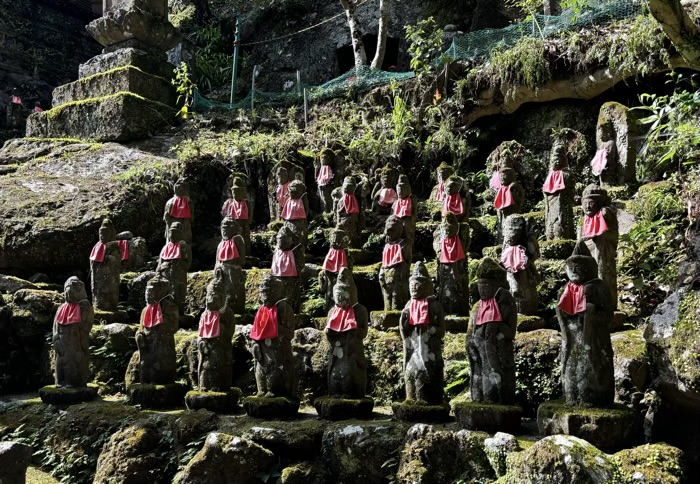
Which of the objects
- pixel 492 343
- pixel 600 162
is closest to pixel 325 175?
pixel 600 162

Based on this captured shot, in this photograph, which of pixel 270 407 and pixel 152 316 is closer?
pixel 270 407

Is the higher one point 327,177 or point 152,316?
point 327,177

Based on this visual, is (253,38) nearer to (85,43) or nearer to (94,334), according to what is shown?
(85,43)

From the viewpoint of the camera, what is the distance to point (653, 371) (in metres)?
6.55

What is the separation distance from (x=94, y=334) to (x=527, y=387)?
6283 millimetres

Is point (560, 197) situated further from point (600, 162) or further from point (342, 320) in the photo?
point (342, 320)

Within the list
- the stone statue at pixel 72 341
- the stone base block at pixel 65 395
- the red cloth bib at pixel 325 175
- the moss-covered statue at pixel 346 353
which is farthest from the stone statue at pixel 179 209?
the moss-covered statue at pixel 346 353

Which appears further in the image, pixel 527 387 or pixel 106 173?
pixel 106 173

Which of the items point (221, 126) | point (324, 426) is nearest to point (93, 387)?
point (324, 426)

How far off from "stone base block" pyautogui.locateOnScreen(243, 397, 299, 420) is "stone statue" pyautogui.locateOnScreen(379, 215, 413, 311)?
98.9 inches

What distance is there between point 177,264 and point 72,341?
2.18m

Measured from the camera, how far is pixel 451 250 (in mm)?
9586

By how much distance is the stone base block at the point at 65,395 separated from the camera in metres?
9.21

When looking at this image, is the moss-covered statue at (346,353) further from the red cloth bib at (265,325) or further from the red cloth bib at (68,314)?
the red cloth bib at (68,314)
